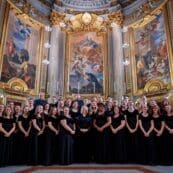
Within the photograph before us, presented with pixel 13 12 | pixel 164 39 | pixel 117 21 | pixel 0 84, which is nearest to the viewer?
pixel 0 84

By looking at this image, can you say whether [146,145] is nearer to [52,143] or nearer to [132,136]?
[132,136]

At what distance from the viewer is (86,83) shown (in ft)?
38.1

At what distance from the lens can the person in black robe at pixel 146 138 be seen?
451 centimetres

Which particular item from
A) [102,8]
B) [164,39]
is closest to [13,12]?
[102,8]

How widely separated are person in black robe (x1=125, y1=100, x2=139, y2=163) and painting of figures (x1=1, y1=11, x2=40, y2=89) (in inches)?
266

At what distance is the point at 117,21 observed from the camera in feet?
41.6

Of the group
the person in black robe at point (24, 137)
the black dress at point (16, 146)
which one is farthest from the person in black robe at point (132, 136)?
the black dress at point (16, 146)

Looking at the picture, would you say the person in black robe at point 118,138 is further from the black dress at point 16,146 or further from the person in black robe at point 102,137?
the black dress at point 16,146

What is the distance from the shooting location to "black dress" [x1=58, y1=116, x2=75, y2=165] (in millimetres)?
4410

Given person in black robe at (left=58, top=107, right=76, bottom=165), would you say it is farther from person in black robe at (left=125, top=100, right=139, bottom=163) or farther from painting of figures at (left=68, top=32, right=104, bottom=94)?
painting of figures at (left=68, top=32, right=104, bottom=94)

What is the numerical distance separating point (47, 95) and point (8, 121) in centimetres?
652

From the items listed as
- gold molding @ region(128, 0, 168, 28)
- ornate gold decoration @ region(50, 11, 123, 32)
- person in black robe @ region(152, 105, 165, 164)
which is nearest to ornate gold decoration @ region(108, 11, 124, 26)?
ornate gold decoration @ region(50, 11, 123, 32)

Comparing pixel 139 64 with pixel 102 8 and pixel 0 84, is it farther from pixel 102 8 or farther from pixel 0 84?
pixel 0 84

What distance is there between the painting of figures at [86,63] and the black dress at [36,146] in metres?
6.85
